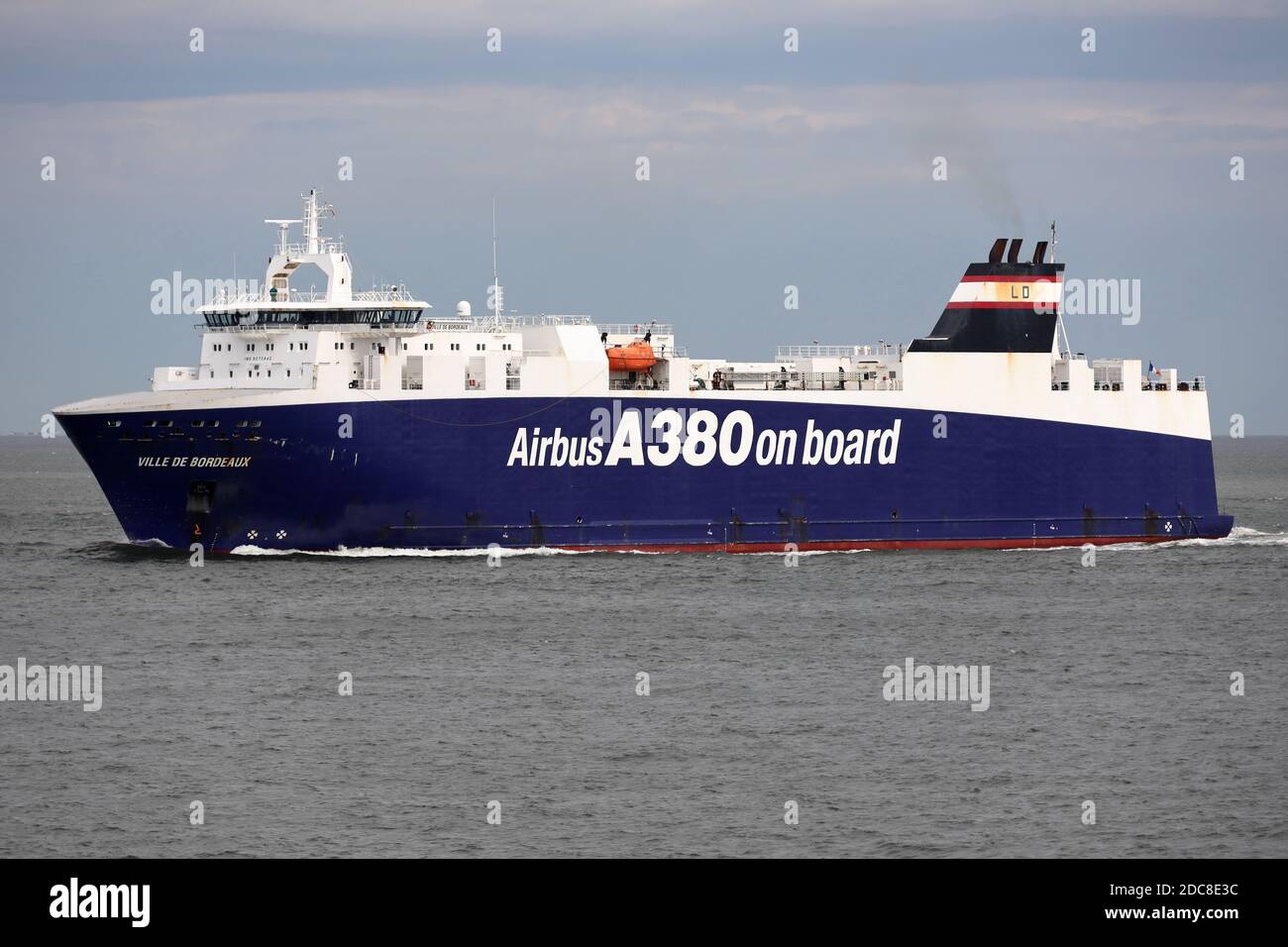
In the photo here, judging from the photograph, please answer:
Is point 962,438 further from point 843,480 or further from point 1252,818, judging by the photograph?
point 1252,818

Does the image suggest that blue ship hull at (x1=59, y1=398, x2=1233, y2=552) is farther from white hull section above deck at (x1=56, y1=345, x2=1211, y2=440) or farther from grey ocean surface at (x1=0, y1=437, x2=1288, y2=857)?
grey ocean surface at (x1=0, y1=437, x2=1288, y2=857)

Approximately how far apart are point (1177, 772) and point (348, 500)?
23.1 m

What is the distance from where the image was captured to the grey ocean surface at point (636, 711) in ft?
70.5

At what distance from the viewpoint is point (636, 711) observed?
1081 inches

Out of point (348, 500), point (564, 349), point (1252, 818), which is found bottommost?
point (1252, 818)

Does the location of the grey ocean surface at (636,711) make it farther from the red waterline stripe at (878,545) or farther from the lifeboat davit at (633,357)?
the lifeboat davit at (633,357)

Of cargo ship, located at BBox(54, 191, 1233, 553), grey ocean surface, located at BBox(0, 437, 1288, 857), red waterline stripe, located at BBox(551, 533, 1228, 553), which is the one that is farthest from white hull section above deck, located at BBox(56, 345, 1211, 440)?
grey ocean surface, located at BBox(0, 437, 1288, 857)

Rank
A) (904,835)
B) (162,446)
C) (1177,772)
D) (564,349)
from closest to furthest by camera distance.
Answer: (904,835), (1177,772), (162,446), (564,349)

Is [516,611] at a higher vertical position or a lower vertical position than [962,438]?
lower

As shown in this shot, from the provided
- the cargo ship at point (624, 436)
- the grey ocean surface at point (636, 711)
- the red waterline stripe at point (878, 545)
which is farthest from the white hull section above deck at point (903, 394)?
the grey ocean surface at point (636, 711)

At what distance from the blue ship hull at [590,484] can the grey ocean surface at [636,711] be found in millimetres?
1071

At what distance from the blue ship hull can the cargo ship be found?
A: 0.05m

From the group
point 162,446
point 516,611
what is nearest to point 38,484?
point 162,446

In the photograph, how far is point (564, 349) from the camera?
44.4 meters
